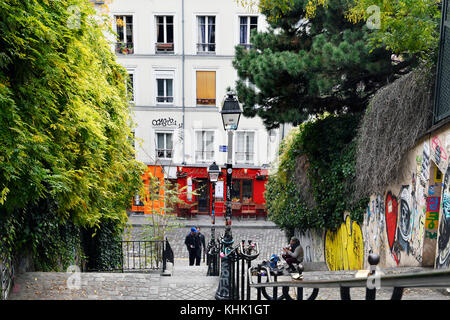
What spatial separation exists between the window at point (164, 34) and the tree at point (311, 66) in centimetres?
1143

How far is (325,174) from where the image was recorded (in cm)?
975

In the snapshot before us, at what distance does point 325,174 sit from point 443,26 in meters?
4.90

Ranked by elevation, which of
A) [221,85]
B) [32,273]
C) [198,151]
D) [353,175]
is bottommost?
[32,273]

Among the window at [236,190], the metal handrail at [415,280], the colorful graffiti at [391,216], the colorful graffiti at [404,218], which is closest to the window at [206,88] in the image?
the window at [236,190]

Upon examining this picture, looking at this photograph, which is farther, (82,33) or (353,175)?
(353,175)

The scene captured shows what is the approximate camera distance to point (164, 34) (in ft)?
67.9

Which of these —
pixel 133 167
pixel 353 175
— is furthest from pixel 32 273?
pixel 353 175

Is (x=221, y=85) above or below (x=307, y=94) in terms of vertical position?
above

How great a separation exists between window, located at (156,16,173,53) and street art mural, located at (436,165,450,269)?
18.1m

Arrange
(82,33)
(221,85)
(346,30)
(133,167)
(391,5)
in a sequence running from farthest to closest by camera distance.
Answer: (221,85) < (133,167) < (346,30) < (82,33) < (391,5)

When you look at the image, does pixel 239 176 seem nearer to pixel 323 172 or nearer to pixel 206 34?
pixel 206 34

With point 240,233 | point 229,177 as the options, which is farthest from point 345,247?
point 240,233

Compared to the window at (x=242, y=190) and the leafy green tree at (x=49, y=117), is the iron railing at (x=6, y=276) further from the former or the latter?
the window at (x=242, y=190)
